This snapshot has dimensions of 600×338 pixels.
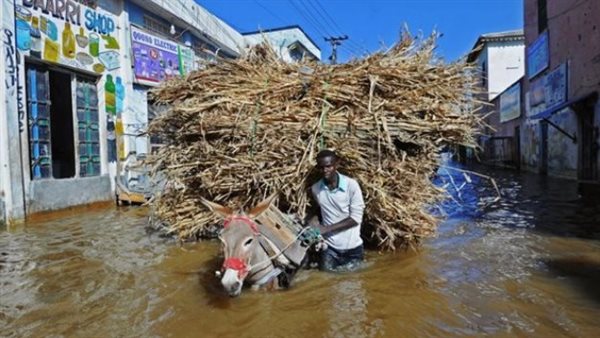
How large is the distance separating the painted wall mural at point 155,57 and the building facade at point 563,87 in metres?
12.6

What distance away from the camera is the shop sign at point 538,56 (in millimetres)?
19000

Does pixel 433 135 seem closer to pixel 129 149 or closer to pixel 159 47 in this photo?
pixel 129 149

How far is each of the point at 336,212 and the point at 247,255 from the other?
1445 mm

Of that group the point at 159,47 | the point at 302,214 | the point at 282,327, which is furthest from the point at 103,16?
the point at 282,327

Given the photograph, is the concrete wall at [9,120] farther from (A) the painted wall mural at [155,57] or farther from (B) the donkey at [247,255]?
(B) the donkey at [247,255]

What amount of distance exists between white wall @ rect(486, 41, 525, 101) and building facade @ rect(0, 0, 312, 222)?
2371 centimetres

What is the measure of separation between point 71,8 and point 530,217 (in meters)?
11.1

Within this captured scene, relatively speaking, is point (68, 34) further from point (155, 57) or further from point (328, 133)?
point (328, 133)

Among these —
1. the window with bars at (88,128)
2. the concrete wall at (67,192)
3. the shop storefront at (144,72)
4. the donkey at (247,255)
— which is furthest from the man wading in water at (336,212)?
the shop storefront at (144,72)

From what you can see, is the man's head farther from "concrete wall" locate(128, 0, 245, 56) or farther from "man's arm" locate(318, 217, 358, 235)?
"concrete wall" locate(128, 0, 245, 56)

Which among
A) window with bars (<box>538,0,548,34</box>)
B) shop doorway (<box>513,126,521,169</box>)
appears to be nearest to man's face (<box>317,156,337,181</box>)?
window with bars (<box>538,0,548,34</box>)

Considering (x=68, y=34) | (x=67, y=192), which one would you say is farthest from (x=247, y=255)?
(x=68, y=34)

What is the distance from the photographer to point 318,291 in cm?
480

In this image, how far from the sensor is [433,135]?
17.7 feet
